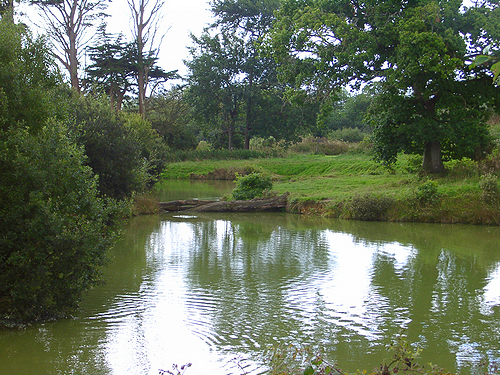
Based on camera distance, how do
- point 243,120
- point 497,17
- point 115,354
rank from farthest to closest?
point 243,120 → point 497,17 → point 115,354

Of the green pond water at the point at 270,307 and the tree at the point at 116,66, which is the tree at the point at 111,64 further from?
the green pond water at the point at 270,307

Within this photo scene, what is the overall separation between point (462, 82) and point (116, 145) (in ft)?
50.0

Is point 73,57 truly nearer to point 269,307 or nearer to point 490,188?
point 490,188

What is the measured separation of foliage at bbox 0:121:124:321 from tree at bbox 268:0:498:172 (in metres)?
14.9

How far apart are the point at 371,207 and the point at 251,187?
22.0ft

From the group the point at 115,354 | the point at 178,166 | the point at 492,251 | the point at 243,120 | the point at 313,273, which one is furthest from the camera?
the point at 243,120

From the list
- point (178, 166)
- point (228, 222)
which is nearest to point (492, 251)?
point (228, 222)

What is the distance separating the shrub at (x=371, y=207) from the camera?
19.8 m

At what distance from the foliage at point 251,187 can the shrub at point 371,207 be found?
219 inches

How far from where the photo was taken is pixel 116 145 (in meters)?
14.6

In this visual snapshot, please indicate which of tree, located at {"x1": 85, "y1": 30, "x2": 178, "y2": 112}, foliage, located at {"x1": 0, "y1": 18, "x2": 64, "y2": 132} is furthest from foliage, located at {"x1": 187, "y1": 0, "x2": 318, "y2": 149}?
foliage, located at {"x1": 0, "y1": 18, "x2": 64, "y2": 132}

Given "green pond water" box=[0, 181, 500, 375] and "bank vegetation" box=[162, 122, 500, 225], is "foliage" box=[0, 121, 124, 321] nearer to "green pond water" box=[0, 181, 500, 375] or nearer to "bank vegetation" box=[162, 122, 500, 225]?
"green pond water" box=[0, 181, 500, 375]

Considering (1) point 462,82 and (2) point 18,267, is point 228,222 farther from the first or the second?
(2) point 18,267

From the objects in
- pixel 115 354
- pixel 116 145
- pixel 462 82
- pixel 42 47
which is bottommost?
pixel 115 354
